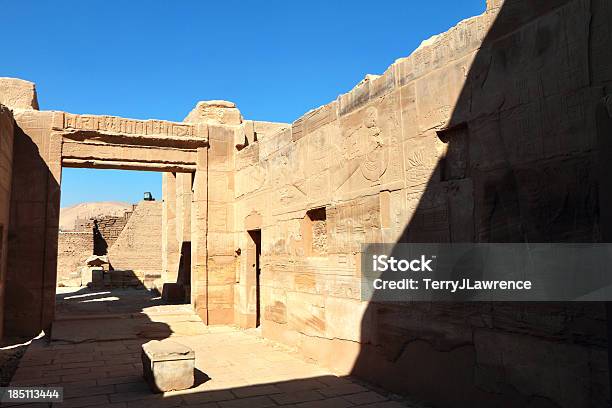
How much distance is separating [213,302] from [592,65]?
7961 mm

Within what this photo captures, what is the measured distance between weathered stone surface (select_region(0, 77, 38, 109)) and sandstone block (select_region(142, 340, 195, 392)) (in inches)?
245

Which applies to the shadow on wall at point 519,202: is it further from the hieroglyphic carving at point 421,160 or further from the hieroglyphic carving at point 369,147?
the hieroglyphic carving at point 369,147

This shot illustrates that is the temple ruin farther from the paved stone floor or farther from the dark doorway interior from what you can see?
the paved stone floor

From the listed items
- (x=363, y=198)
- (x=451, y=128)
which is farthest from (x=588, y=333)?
(x=363, y=198)

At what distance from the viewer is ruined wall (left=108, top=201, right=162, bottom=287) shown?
21255mm

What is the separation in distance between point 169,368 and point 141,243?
17.7m

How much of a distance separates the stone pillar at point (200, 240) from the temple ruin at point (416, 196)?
0.05 m

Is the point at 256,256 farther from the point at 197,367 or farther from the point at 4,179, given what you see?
the point at 4,179

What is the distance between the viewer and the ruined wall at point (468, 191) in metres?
3.21

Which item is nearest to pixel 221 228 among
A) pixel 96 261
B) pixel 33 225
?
pixel 33 225

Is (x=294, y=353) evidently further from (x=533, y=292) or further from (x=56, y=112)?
(x=56, y=112)

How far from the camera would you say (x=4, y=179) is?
7.36m

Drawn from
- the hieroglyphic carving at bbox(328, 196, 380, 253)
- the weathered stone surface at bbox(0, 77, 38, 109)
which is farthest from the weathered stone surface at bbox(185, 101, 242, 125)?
the hieroglyphic carving at bbox(328, 196, 380, 253)

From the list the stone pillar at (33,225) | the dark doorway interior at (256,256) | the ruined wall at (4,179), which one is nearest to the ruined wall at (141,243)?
the stone pillar at (33,225)
